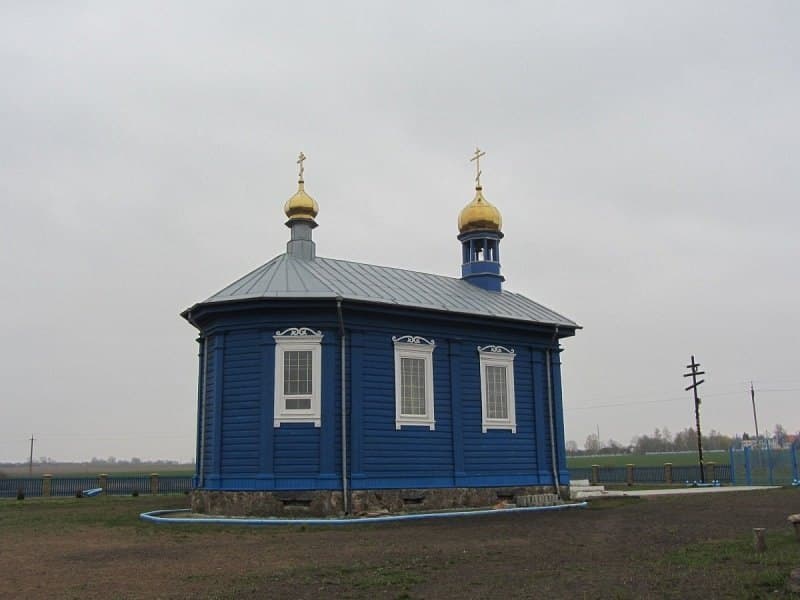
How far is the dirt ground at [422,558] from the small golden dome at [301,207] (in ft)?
29.6

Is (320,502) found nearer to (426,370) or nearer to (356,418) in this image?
(356,418)

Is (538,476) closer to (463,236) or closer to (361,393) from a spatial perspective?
(361,393)

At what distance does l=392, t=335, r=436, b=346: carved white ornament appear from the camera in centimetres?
1909

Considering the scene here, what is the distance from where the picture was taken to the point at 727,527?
45.4ft

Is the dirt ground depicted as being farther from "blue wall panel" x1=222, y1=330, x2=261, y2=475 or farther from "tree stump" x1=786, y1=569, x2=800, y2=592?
"blue wall panel" x1=222, y1=330, x2=261, y2=475

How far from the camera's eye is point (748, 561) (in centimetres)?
970

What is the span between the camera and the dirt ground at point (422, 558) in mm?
8680

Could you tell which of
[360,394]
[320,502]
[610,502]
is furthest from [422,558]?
[610,502]

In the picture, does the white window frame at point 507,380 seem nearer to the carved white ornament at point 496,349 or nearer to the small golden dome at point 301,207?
the carved white ornament at point 496,349

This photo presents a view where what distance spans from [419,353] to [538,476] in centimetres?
494

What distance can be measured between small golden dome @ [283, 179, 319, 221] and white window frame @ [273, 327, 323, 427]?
4698mm

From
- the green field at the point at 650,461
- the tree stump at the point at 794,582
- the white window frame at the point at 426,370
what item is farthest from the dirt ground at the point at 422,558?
the green field at the point at 650,461

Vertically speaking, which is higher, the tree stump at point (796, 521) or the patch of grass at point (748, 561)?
the tree stump at point (796, 521)

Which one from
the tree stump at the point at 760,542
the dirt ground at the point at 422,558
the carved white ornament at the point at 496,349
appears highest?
the carved white ornament at the point at 496,349
